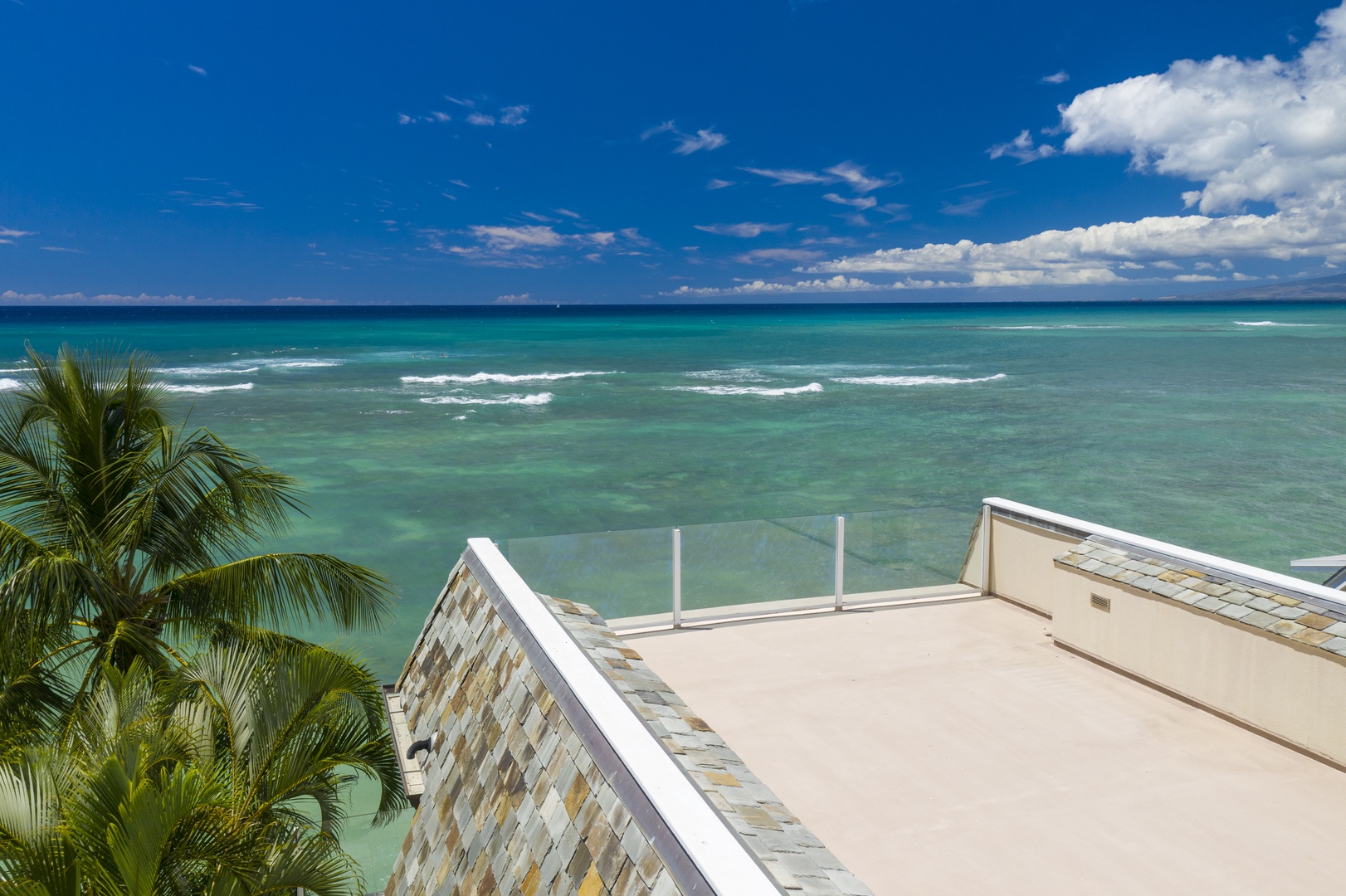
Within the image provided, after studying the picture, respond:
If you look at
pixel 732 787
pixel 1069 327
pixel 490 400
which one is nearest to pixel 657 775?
pixel 732 787

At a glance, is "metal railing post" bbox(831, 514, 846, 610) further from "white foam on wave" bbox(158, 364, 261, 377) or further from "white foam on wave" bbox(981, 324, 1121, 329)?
"white foam on wave" bbox(981, 324, 1121, 329)

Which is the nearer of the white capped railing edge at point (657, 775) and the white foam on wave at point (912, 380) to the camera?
the white capped railing edge at point (657, 775)

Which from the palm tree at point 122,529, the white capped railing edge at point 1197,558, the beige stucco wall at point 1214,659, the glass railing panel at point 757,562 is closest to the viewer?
the beige stucco wall at point 1214,659

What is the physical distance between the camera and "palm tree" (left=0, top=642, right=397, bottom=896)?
183 inches

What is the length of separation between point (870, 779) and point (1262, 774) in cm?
263

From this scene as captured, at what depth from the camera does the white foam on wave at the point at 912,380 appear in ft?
182

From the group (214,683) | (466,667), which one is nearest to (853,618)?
(466,667)

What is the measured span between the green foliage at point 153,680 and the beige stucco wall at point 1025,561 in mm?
6463

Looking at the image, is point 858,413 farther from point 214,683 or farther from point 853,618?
point 214,683

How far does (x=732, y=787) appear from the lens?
3.78 metres

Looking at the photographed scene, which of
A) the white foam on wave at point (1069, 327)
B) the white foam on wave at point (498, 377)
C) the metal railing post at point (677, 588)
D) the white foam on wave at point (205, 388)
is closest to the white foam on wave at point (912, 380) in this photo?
the white foam on wave at point (498, 377)

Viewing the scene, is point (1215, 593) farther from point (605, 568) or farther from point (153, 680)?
point (153, 680)

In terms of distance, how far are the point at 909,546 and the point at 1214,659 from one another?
12.0ft

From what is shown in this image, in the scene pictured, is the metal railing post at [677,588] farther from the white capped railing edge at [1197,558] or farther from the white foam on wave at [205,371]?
the white foam on wave at [205,371]
